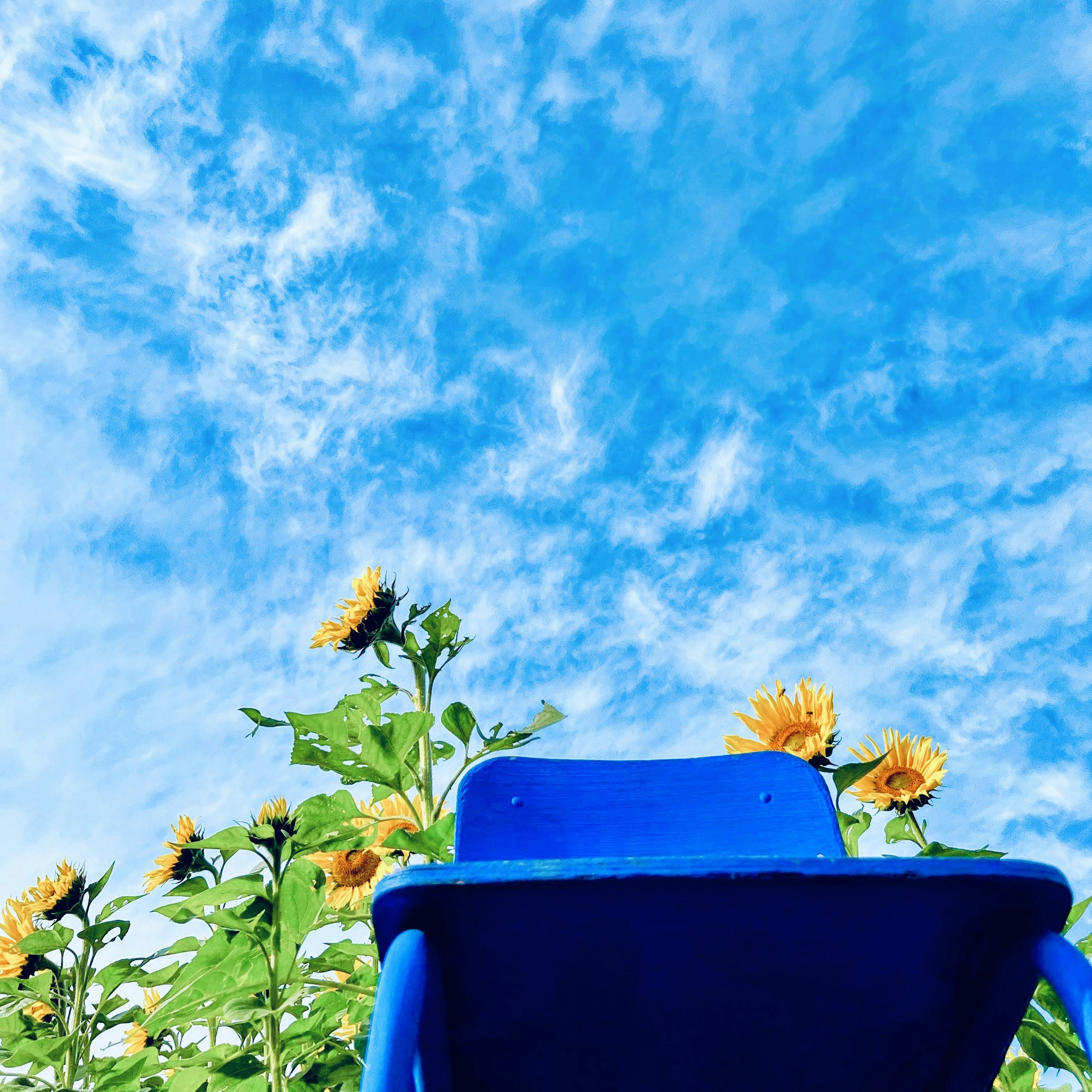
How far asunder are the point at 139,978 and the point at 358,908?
0.52m

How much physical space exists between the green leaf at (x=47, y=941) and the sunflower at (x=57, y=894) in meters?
0.59

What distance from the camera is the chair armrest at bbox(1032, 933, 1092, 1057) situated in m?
0.83

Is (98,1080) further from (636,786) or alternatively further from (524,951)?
(524,951)

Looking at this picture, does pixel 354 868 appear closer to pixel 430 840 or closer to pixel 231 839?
pixel 231 839

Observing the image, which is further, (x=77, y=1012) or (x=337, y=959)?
(x=77, y=1012)

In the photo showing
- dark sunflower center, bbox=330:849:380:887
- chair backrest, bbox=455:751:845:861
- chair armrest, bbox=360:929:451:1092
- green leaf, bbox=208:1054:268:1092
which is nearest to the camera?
chair armrest, bbox=360:929:451:1092

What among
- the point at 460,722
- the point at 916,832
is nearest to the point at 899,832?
the point at 916,832

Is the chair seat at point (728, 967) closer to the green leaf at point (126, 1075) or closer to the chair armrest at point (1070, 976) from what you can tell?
the chair armrest at point (1070, 976)

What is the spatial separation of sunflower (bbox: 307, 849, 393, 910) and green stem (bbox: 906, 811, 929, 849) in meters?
1.23

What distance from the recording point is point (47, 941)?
7.85ft

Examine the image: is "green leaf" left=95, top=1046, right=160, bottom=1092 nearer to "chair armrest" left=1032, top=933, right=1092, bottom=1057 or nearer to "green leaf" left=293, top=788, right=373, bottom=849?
"green leaf" left=293, top=788, right=373, bottom=849

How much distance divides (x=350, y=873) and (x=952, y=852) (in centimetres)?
142

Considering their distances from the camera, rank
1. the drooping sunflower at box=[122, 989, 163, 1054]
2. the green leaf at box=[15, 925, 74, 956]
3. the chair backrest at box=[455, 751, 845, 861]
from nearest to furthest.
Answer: the chair backrest at box=[455, 751, 845, 861] < the green leaf at box=[15, 925, 74, 956] < the drooping sunflower at box=[122, 989, 163, 1054]

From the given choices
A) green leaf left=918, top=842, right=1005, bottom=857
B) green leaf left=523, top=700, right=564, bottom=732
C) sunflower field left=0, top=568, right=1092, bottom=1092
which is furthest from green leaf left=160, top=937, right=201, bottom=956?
green leaf left=918, top=842, right=1005, bottom=857
